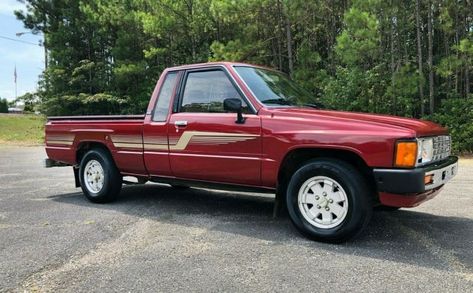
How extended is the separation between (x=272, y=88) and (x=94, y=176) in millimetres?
3063

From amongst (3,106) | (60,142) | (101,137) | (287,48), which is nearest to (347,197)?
(101,137)

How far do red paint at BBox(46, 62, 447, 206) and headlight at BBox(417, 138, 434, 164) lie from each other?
88mm

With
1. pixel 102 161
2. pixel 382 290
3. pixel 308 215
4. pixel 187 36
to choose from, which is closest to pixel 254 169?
pixel 308 215

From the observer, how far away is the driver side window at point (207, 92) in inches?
213

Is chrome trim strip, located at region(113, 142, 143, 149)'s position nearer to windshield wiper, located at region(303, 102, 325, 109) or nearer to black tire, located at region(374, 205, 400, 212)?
windshield wiper, located at region(303, 102, 325, 109)

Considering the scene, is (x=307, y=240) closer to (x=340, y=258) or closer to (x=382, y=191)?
(x=340, y=258)

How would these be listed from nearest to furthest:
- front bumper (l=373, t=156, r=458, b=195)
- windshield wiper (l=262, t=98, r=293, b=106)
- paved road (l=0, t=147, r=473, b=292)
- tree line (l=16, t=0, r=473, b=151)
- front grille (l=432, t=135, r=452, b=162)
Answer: paved road (l=0, t=147, r=473, b=292) < front bumper (l=373, t=156, r=458, b=195) < front grille (l=432, t=135, r=452, b=162) < windshield wiper (l=262, t=98, r=293, b=106) < tree line (l=16, t=0, r=473, b=151)

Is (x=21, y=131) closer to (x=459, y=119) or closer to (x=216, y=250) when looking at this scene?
(x=459, y=119)

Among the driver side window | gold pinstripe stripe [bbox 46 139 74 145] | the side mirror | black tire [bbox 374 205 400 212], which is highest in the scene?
the driver side window

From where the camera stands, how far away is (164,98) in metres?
6.04

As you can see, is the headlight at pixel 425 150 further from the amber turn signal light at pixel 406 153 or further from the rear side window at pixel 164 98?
the rear side window at pixel 164 98

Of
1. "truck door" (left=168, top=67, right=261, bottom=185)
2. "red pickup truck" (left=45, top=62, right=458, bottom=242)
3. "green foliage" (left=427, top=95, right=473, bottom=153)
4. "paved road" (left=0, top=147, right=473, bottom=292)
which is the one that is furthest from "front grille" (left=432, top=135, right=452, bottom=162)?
"green foliage" (left=427, top=95, right=473, bottom=153)

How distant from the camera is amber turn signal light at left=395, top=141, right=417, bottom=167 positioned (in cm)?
415

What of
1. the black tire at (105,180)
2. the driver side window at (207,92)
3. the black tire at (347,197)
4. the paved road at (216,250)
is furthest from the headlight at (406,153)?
the black tire at (105,180)
